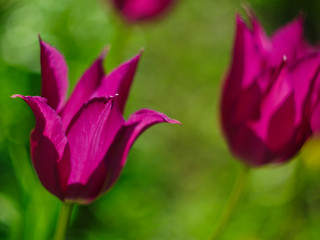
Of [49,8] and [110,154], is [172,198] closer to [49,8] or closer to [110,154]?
[49,8]

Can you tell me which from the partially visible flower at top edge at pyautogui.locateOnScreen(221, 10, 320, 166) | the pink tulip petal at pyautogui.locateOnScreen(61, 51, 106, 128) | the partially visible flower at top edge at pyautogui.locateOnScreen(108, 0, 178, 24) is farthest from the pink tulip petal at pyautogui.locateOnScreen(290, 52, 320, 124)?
the partially visible flower at top edge at pyautogui.locateOnScreen(108, 0, 178, 24)

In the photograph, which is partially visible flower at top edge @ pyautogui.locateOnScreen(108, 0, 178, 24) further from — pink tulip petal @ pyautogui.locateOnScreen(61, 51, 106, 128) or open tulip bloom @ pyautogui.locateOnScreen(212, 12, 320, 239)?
pink tulip petal @ pyautogui.locateOnScreen(61, 51, 106, 128)

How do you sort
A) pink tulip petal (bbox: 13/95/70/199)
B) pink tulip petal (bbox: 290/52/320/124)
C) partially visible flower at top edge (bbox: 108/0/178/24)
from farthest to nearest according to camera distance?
partially visible flower at top edge (bbox: 108/0/178/24) → pink tulip petal (bbox: 290/52/320/124) → pink tulip petal (bbox: 13/95/70/199)

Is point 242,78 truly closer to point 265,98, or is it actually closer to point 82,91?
point 265,98

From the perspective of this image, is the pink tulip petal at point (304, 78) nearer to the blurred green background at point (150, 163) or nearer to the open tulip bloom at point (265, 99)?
the open tulip bloom at point (265, 99)

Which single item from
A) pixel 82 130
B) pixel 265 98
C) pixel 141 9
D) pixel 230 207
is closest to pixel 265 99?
pixel 265 98

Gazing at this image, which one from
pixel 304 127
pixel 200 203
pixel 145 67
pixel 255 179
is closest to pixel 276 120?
pixel 304 127

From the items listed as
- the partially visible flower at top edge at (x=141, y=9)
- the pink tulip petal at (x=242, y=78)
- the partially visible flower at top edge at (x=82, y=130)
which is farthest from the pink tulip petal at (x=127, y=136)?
the partially visible flower at top edge at (x=141, y=9)
